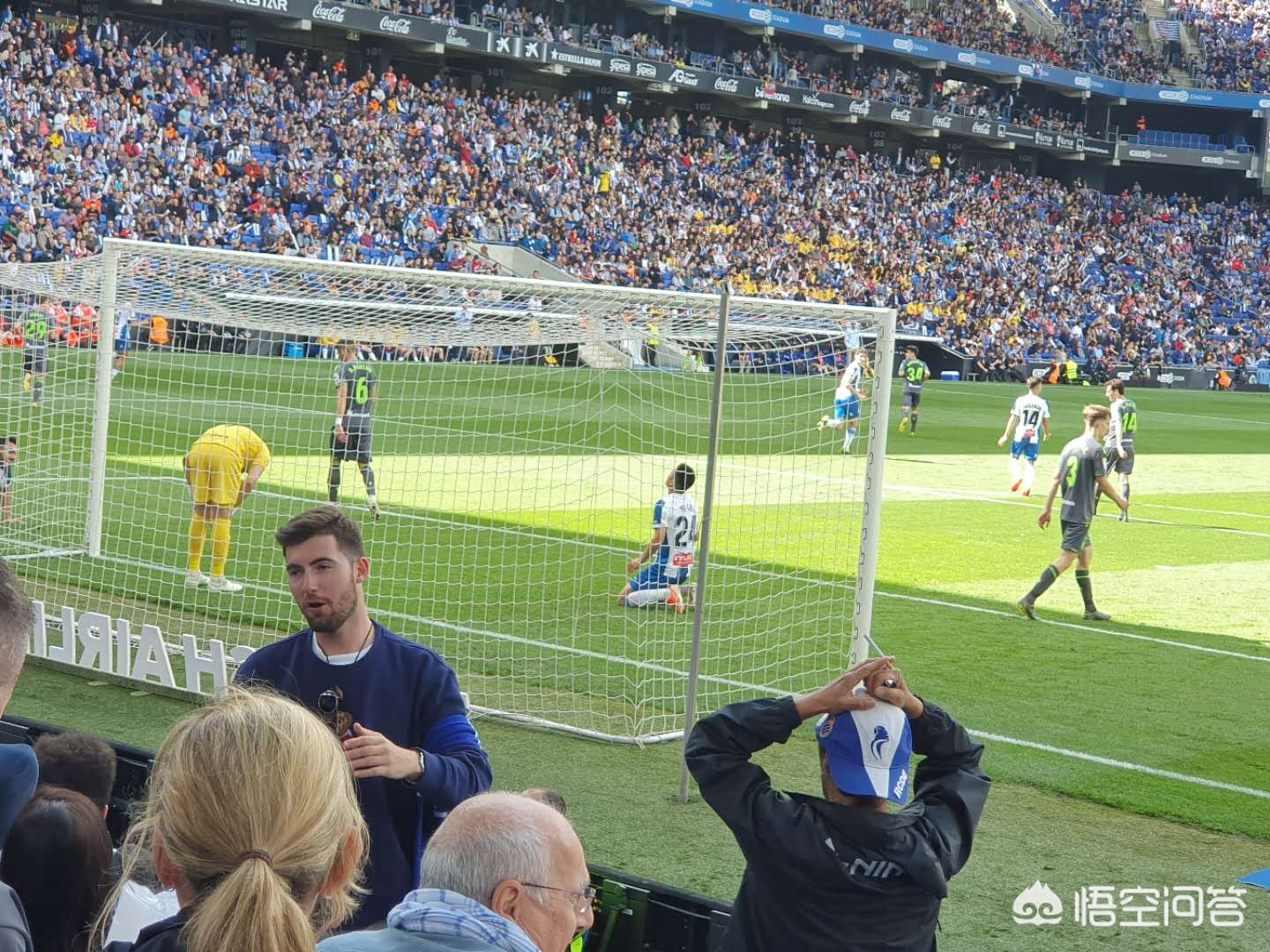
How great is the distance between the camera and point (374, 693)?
13.3 feet

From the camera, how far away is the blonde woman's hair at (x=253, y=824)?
6.52 feet

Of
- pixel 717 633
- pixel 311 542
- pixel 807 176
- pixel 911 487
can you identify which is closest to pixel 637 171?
pixel 807 176

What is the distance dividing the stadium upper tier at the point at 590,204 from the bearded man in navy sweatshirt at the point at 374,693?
3005cm

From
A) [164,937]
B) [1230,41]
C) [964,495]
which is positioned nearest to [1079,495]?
[964,495]

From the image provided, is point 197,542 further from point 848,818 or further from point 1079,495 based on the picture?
point 848,818

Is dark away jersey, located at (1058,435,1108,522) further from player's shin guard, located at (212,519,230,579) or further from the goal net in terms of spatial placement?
player's shin guard, located at (212,519,230,579)

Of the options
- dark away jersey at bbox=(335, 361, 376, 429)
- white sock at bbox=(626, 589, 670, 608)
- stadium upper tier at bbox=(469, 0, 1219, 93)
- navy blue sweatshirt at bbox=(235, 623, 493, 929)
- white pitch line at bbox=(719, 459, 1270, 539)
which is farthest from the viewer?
stadium upper tier at bbox=(469, 0, 1219, 93)

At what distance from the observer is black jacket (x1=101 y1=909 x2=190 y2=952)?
2127 mm

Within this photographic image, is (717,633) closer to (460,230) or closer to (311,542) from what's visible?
(311,542)

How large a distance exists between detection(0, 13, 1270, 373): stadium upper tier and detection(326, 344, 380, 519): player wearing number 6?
20.0 metres

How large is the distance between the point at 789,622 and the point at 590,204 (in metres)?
37.0

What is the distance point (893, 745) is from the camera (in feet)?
10.5

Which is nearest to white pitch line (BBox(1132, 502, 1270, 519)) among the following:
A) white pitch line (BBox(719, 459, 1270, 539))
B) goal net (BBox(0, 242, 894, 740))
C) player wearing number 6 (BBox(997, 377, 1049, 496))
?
white pitch line (BBox(719, 459, 1270, 539))

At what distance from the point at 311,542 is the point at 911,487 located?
17.6 m
